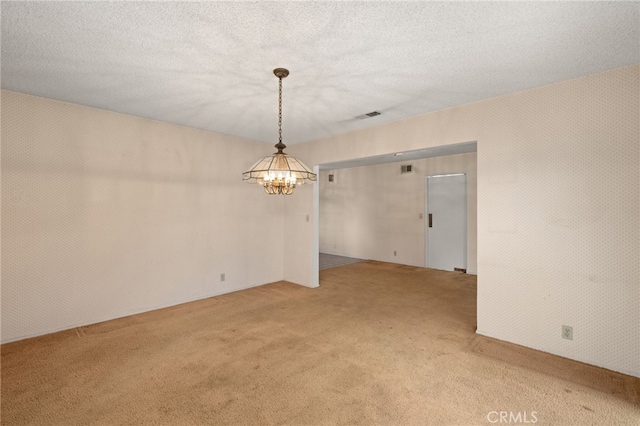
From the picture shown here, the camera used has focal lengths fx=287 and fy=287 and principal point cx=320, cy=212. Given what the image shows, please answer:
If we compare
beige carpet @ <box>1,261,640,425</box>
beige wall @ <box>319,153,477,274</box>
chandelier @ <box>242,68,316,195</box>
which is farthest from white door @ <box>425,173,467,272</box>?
chandelier @ <box>242,68,316,195</box>

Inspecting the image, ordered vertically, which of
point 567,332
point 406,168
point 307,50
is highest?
point 307,50

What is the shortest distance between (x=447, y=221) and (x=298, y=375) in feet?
17.4

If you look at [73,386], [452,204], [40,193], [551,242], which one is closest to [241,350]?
[73,386]

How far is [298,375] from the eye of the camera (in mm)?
2488

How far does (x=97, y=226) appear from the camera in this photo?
3668 millimetres

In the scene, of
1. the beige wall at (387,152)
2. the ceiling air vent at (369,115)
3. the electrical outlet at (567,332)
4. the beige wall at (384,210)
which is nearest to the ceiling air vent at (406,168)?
the beige wall at (384,210)

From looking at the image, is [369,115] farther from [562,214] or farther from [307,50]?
[562,214]

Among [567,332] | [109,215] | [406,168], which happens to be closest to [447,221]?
[406,168]

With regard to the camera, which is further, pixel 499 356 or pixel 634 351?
pixel 499 356

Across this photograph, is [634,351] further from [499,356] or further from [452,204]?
[452,204]

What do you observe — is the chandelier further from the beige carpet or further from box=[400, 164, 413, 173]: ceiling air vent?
box=[400, 164, 413, 173]: ceiling air vent

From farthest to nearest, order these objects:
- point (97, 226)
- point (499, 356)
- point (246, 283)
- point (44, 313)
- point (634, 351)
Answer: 1. point (246, 283)
2. point (97, 226)
3. point (44, 313)
4. point (499, 356)
5. point (634, 351)

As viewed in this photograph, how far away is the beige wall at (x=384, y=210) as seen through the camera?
6.46 m

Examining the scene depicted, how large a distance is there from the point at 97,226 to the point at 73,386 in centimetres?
200
